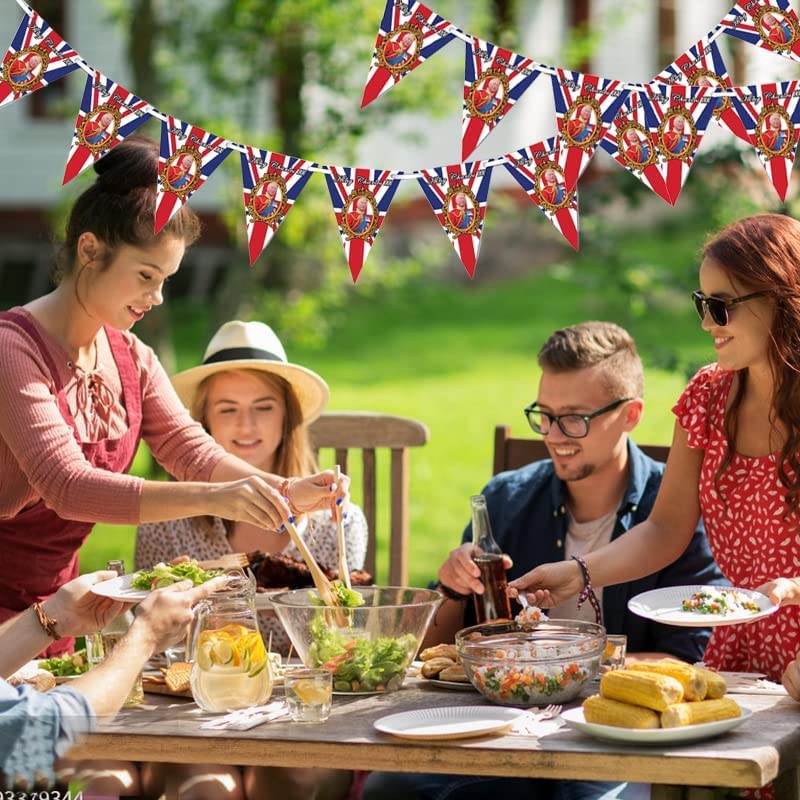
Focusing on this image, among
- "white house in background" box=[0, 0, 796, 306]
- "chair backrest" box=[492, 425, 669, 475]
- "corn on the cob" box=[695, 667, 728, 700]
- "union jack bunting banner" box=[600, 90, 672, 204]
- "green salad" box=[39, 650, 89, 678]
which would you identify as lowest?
"green salad" box=[39, 650, 89, 678]

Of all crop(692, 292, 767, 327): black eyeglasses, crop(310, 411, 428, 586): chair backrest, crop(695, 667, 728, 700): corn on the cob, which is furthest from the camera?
crop(310, 411, 428, 586): chair backrest

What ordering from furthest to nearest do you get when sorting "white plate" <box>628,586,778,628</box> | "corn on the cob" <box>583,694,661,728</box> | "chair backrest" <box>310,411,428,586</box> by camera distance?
"chair backrest" <box>310,411,428,586</box> → "white plate" <box>628,586,778,628</box> → "corn on the cob" <box>583,694,661,728</box>

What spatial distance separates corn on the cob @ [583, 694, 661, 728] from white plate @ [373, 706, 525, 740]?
145 millimetres

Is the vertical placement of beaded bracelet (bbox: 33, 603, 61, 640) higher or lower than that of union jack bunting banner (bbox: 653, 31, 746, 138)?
lower

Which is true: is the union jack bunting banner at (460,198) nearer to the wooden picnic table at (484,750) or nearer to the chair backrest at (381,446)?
the chair backrest at (381,446)

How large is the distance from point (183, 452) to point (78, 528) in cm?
34

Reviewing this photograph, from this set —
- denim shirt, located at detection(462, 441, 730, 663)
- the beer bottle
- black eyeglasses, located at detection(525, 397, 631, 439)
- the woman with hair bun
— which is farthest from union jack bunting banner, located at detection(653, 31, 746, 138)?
the woman with hair bun

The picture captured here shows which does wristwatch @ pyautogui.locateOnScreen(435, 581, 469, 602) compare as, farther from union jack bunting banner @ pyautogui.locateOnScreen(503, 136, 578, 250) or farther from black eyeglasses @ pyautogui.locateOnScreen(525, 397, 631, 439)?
union jack bunting banner @ pyautogui.locateOnScreen(503, 136, 578, 250)

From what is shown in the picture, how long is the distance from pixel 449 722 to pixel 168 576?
679 millimetres

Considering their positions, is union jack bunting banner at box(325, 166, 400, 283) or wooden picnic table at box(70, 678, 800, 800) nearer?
wooden picnic table at box(70, 678, 800, 800)

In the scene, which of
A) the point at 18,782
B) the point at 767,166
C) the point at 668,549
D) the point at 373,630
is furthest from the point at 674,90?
the point at 18,782

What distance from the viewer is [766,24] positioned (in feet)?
10.1

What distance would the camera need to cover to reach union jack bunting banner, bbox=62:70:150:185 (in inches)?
126

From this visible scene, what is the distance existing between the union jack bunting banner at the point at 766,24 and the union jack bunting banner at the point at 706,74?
0.07 m
